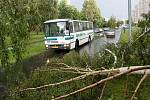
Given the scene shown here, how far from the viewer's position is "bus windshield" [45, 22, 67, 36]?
2328 centimetres

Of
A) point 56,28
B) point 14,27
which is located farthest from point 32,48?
point 14,27

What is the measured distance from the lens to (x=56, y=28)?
2358 cm

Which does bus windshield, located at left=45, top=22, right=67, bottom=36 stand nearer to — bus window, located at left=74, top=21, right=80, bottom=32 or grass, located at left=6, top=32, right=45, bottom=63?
grass, located at left=6, top=32, right=45, bottom=63

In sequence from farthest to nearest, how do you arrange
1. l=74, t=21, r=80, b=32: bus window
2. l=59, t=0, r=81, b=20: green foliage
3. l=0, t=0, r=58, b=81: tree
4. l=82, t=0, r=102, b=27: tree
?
1. l=82, t=0, r=102, b=27: tree
2. l=59, t=0, r=81, b=20: green foliage
3. l=74, t=21, r=80, b=32: bus window
4. l=0, t=0, r=58, b=81: tree

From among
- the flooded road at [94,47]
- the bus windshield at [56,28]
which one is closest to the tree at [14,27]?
the flooded road at [94,47]

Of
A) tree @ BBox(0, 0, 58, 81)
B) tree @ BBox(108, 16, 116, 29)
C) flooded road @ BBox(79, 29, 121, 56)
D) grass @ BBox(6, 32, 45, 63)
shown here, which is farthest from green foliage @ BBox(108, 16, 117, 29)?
tree @ BBox(0, 0, 58, 81)

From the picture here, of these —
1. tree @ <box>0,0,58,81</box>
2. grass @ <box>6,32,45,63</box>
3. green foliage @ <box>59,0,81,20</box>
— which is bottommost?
grass @ <box>6,32,45,63</box>

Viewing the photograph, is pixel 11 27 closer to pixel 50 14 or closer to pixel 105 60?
pixel 105 60

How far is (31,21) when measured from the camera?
707cm

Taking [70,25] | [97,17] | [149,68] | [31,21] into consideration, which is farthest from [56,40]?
[97,17]

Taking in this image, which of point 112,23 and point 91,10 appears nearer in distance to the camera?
point 91,10

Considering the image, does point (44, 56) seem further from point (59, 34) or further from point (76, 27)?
point (76, 27)

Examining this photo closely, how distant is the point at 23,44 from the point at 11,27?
1.93 feet

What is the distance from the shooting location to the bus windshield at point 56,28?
23281mm
